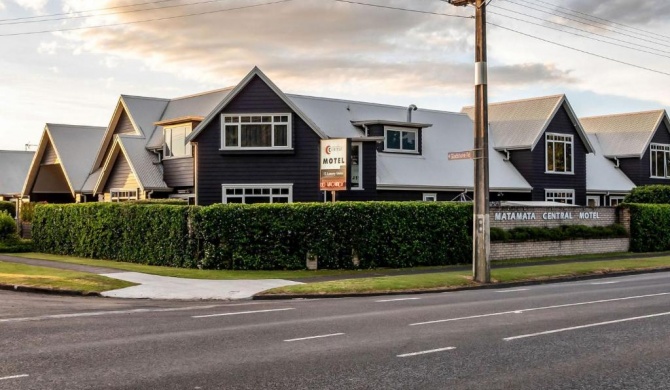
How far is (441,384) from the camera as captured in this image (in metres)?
9.39

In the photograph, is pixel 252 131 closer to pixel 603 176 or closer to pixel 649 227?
pixel 649 227

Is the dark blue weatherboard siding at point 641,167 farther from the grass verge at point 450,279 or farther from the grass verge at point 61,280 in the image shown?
the grass verge at point 61,280

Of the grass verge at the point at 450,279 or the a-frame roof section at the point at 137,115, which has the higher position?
the a-frame roof section at the point at 137,115

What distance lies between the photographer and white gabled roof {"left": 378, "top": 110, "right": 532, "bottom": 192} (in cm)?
4209

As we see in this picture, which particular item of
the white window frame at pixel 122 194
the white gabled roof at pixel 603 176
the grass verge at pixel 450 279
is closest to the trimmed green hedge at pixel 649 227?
the grass verge at pixel 450 279

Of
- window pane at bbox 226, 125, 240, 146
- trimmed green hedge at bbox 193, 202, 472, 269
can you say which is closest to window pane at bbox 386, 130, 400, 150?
window pane at bbox 226, 125, 240, 146

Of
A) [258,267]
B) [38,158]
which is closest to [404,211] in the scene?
[258,267]

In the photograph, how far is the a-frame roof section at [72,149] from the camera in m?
47.1

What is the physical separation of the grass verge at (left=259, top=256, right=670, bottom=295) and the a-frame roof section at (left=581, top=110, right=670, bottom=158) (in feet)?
81.8

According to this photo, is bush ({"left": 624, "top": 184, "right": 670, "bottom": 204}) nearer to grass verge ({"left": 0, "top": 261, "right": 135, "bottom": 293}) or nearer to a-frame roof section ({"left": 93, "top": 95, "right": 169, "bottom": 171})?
a-frame roof section ({"left": 93, "top": 95, "right": 169, "bottom": 171})

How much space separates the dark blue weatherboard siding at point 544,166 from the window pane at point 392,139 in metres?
9.13

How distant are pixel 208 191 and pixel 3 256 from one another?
9.52m

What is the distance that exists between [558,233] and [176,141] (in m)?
19.8

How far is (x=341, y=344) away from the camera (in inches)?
487
